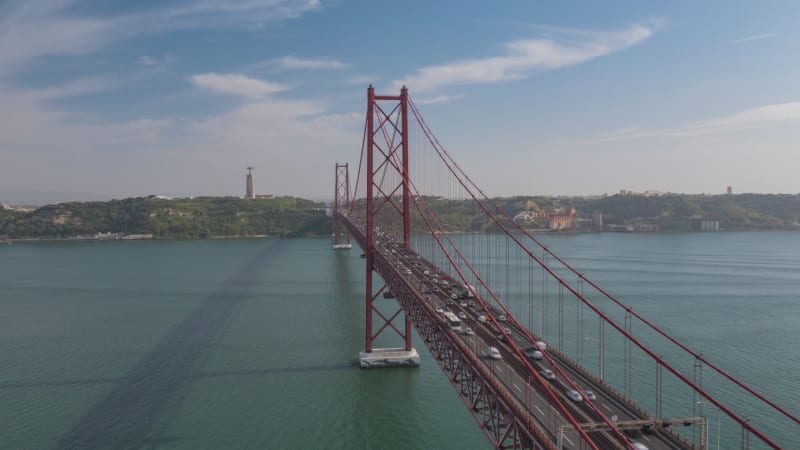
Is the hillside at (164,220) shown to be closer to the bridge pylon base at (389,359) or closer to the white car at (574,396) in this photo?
the bridge pylon base at (389,359)

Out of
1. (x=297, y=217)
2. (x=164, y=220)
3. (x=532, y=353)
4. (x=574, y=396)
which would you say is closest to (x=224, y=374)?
(x=532, y=353)

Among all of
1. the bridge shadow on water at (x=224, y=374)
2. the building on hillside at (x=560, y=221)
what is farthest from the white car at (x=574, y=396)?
the building on hillside at (x=560, y=221)

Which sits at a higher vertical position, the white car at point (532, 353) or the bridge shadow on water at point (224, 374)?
the white car at point (532, 353)

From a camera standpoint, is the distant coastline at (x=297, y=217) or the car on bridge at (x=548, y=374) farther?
the distant coastline at (x=297, y=217)

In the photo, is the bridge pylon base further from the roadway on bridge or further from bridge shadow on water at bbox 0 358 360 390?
the roadway on bridge

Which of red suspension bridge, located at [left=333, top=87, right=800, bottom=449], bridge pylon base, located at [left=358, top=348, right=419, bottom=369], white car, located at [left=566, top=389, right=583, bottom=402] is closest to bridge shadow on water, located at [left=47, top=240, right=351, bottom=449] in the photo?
bridge pylon base, located at [left=358, top=348, right=419, bottom=369]

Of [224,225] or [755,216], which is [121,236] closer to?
[224,225]

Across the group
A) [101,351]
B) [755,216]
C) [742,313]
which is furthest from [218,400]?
[755,216]
